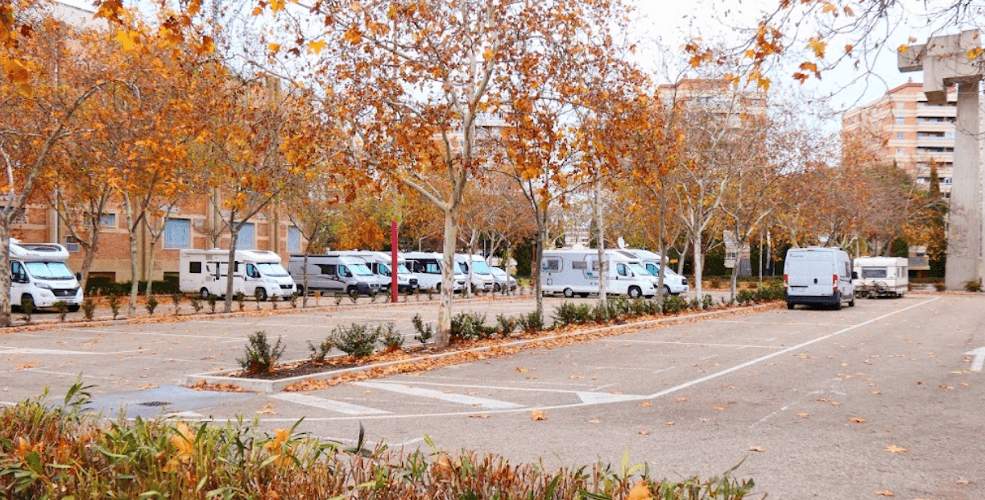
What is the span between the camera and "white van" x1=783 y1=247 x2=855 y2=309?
3203 centimetres

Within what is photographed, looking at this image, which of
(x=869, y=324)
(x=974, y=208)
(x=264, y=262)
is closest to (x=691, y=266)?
(x=974, y=208)

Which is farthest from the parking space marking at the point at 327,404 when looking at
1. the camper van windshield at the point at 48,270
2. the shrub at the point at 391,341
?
the camper van windshield at the point at 48,270

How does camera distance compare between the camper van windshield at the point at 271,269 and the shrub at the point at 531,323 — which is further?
the camper van windshield at the point at 271,269

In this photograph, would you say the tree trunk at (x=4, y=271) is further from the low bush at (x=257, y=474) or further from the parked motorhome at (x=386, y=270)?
the parked motorhome at (x=386, y=270)

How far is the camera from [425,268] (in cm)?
5703

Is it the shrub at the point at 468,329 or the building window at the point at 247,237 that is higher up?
the building window at the point at 247,237

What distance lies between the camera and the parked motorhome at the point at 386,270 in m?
51.7

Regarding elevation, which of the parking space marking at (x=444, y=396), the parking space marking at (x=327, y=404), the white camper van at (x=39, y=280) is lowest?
the parking space marking at (x=327, y=404)

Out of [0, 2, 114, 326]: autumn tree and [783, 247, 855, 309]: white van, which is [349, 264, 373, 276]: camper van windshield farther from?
[783, 247, 855, 309]: white van

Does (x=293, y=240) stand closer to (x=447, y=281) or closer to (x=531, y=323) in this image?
(x=531, y=323)

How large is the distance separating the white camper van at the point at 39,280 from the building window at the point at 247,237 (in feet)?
82.8

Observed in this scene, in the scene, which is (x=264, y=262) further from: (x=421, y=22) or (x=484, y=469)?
(x=484, y=469)

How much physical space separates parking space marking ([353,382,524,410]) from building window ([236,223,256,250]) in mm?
47681

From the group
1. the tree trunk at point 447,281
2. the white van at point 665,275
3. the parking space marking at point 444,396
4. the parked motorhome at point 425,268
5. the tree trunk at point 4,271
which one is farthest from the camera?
the parked motorhome at point 425,268
